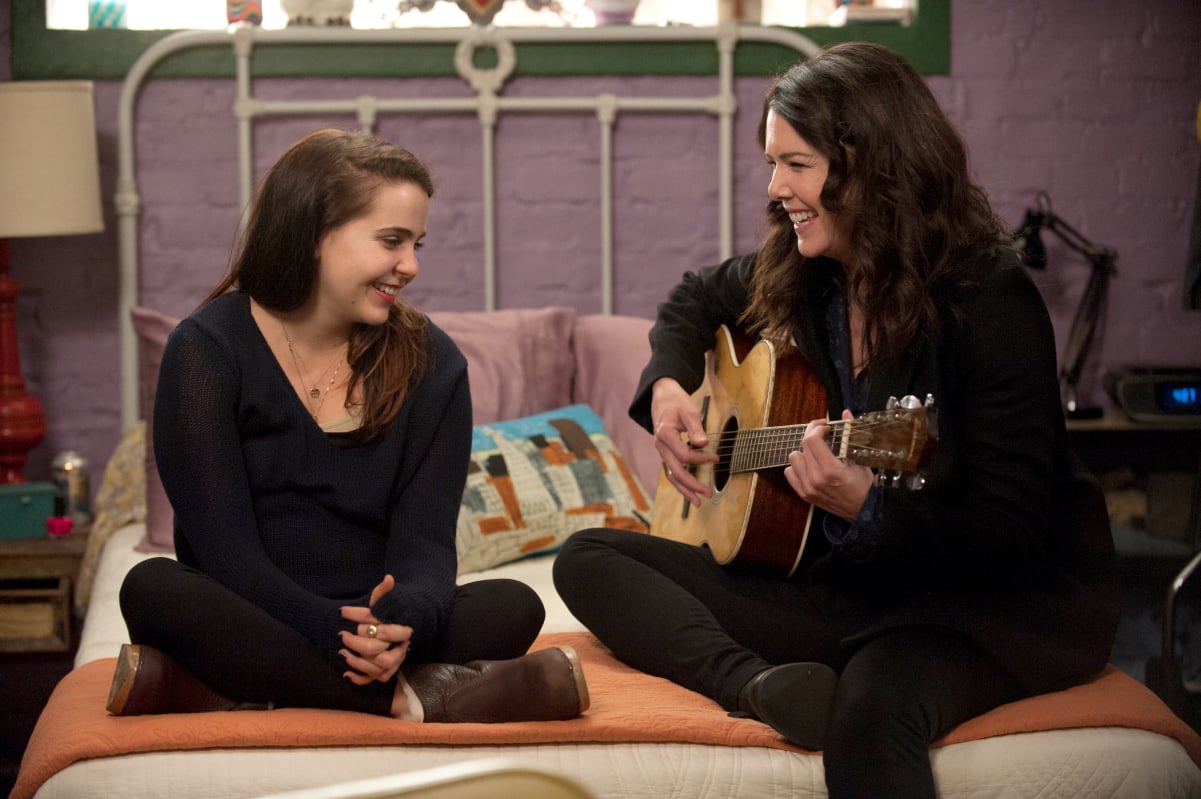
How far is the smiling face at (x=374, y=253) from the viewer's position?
184 centimetres

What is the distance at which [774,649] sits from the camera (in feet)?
6.11

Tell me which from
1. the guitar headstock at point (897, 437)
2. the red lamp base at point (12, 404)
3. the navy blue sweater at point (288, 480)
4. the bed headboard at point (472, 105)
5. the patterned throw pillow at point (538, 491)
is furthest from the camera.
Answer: the bed headboard at point (472, 105)

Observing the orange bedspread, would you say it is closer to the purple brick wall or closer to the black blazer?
the black blazer

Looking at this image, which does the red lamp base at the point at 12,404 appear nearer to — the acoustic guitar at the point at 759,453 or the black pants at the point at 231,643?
the black pants at the point at 231,643

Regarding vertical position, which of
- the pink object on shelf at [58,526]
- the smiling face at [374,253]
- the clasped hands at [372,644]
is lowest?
the pink object on shelf at [58,526]

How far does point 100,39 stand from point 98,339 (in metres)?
0.66

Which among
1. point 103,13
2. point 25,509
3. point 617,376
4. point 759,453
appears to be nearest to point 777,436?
point 759,453

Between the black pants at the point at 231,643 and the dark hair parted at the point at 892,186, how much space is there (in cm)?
79

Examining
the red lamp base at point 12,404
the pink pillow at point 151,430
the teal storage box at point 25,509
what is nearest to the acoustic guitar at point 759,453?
the pink pillow at point 151,430

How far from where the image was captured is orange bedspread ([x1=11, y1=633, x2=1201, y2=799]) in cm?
157

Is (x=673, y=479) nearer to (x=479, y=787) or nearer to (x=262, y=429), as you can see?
(x=262, y=429)

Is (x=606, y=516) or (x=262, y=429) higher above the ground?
(x=262, y=429)

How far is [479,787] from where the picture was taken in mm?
745

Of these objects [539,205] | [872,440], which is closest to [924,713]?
[872,440]
